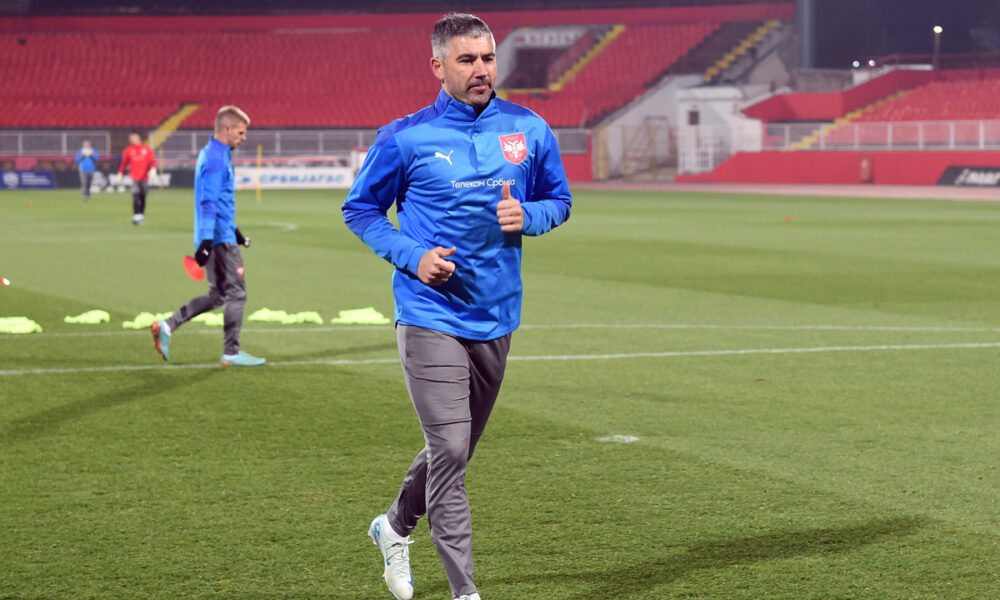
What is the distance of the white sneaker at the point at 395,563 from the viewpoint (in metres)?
4.78

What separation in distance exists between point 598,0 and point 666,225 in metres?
38.9

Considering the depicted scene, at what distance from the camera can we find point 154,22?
65000 mm

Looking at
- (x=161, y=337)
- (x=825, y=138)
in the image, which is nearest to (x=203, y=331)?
(x=161, y=337)

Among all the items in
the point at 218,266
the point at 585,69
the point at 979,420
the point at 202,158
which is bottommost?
the point at 979,420

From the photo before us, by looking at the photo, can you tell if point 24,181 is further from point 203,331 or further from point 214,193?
point 214,193

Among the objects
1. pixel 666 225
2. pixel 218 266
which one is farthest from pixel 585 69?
pixel 218 266

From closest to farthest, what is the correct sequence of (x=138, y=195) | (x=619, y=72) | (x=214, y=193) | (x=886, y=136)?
1. (x=214, y=193)
2. (x=138, y=195)
3. (x=886, y=136)
4. (x=619, y=72)

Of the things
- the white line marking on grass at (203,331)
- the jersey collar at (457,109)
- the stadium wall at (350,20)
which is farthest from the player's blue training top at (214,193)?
the stadium wall at (350,20)

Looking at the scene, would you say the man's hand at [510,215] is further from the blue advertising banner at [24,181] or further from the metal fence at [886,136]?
the blue advertising banner at [24,181]

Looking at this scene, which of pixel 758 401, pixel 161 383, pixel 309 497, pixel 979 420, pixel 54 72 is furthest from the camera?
pixel 54 72

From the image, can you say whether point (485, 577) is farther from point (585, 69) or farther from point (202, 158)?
point (585, 69)

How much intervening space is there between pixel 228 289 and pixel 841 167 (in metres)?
39.8

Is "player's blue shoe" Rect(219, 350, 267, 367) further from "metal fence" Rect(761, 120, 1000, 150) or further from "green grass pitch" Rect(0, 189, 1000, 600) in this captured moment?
"metal fence" Rect(761, 120, 1000, 150)

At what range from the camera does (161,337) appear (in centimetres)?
1017
